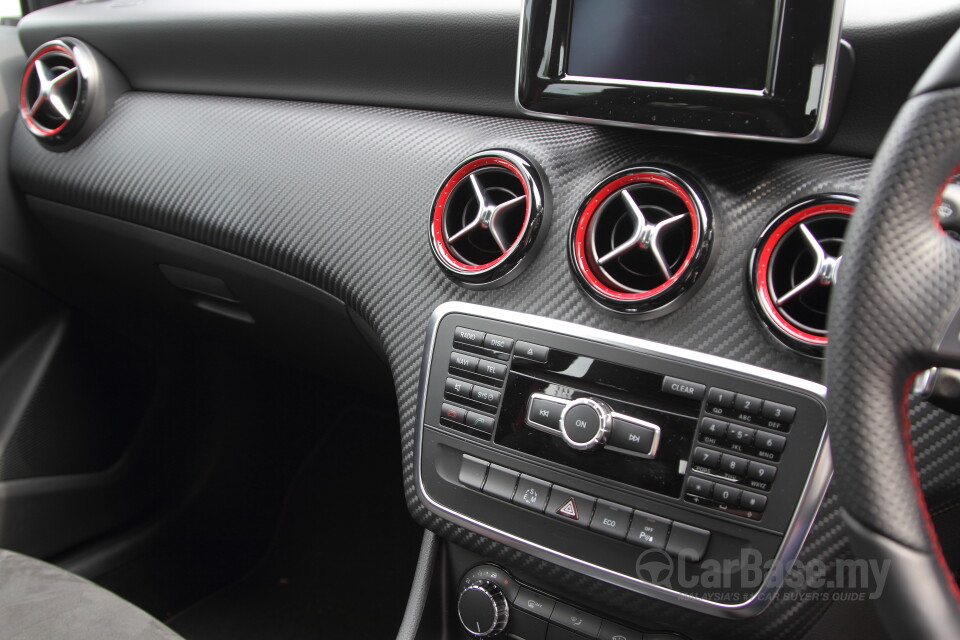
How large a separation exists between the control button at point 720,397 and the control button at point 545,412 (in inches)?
5.5

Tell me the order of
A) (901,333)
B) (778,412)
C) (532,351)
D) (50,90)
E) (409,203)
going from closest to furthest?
1. (901,333)
2. (778,412)
3. (532,351)
4. (409,203)
5. (50,90)

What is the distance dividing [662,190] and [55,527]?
4.07 ft

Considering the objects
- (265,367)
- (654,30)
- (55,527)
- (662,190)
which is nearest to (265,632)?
(55,527)

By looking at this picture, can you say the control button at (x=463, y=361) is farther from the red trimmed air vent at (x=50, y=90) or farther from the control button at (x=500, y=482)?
the red trimmed air vent at (x=50, y=90)

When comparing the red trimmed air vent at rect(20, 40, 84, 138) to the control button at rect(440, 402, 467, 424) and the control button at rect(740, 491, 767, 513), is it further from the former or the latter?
the control button at rect(740, 491, 767, 513)

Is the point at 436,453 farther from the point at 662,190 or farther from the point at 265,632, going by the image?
the point at 265,632

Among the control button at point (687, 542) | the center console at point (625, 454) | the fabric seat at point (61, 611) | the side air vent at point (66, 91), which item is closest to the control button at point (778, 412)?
the center console at point (625, 454)

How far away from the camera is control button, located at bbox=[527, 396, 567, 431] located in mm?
809

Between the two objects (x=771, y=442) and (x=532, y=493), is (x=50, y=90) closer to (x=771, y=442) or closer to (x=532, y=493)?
(x=532, y=493)

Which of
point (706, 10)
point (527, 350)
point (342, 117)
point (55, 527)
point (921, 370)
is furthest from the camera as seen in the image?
point (55, 527)

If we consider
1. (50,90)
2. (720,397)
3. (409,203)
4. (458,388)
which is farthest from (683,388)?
(50,90)

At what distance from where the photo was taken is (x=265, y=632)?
1.54 metres

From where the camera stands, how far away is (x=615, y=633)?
33.3 inches

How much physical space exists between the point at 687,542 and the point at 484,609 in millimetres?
242
